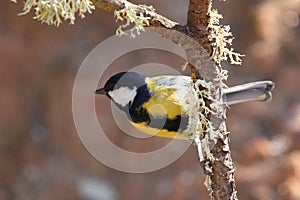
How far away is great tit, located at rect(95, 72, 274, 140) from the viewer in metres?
1.12

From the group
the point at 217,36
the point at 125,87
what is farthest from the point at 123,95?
the point at 217,36

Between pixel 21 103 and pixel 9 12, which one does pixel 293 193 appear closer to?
pixel 21 103

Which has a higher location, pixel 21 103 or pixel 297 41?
pixel 297 41

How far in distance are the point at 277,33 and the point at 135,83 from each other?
1.32 m

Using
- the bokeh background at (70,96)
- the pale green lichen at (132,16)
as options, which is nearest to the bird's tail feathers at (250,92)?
the pale green lichen at (132,16)

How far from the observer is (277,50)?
241cm

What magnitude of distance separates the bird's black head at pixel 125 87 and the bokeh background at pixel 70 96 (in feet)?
3.15

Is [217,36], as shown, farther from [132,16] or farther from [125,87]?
[125,87]

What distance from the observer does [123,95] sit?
50.4 inches

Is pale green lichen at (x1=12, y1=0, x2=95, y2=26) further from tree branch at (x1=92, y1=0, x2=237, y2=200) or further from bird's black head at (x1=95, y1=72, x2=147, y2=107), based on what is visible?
bird's black head at (x1=95, y1=72, x2=147, y2=107)

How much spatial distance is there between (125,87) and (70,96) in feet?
3.92

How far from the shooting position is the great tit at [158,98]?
1.12 m

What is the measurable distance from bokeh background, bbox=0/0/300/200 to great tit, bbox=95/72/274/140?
0.95 m

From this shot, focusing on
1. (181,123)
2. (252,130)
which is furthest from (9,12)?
(181,123)
